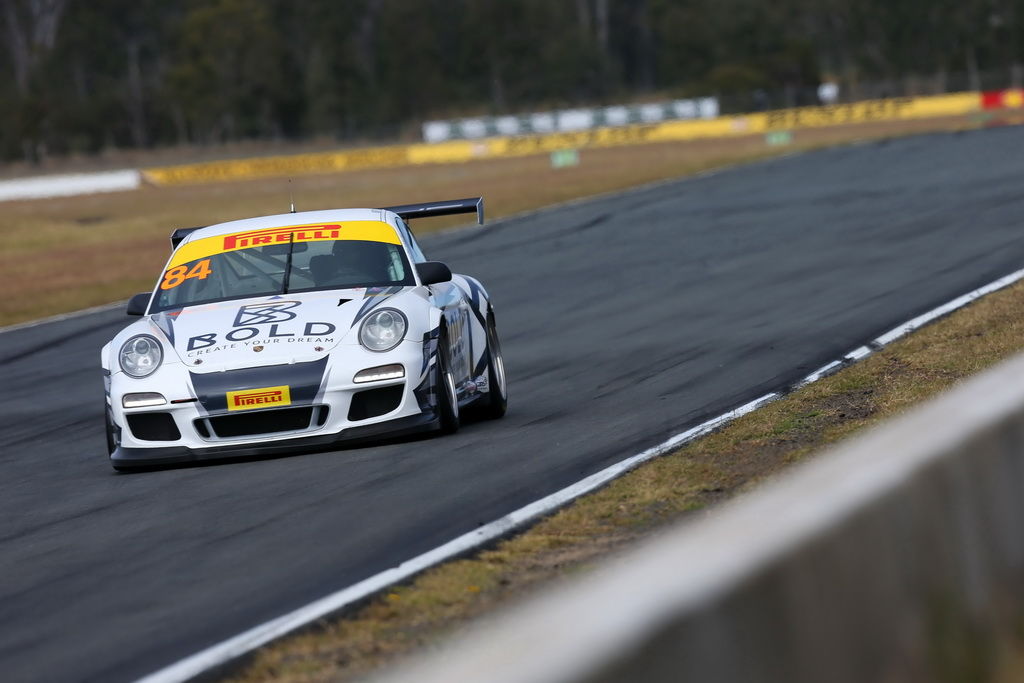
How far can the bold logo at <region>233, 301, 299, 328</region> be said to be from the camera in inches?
354

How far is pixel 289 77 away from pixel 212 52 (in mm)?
4897

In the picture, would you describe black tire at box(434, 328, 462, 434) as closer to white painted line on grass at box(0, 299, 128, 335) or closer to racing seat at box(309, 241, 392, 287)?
racing seat at box(309, 241, 392, 287)

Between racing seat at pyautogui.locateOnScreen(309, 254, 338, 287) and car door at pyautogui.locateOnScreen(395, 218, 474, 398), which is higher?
racing seat at pyautogui.locateOnScreen(309, 254, 338, 287)

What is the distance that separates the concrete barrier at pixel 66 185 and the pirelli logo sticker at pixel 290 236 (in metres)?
45.2

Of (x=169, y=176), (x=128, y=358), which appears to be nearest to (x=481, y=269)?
(x=128, y=358)

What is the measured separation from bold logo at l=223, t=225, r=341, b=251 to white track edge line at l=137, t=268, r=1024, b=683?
267cm

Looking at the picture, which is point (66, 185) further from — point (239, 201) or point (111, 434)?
point (111, 434)

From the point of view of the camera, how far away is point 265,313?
9.13 m

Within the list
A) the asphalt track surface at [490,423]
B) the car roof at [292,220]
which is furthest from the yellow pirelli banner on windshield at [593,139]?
the car roof at [292,220]

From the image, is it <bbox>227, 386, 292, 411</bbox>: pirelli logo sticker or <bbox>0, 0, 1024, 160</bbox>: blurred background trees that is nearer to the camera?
<bbox>227, 386, 292, 411</bbox>: pirelli logo sticker

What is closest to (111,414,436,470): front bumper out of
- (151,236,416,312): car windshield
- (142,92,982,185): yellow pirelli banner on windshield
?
(151,236,416,312): car windshield

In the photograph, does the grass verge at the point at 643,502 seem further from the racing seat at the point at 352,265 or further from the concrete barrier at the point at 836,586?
the racing seat at the point at 352,265

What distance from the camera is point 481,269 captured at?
2166 centimetres

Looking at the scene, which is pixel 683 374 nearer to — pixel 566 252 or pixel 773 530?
pixel 773 530
